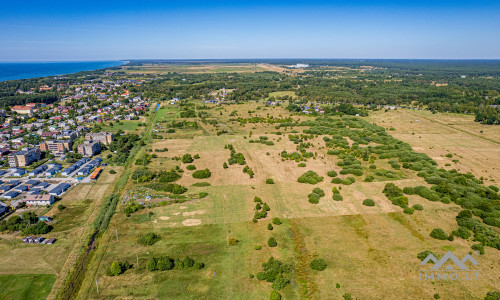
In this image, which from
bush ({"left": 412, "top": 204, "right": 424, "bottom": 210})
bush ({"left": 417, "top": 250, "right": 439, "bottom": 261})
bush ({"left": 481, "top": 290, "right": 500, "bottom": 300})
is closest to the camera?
bush ({"left": 481, "top": 290, "right": 500, "bottom": 300})

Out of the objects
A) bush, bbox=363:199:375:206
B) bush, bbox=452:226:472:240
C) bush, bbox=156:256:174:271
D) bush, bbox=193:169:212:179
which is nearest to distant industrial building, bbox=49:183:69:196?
bush, bbox=193:169:212:179

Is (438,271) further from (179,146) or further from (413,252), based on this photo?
(179,146)

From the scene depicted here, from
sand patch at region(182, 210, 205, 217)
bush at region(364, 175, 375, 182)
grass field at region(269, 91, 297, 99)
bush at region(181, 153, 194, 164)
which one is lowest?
sand patch at region(182, 210, 205, 217)

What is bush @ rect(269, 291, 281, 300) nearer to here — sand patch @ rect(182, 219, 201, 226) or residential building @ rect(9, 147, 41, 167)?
sand patch @ rect(182, 219, 201, 226)

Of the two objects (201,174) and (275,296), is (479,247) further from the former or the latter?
(201,174)

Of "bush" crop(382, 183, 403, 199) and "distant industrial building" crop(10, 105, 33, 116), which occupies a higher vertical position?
"distant industrial building" crop(10, 105, 33, 116)
